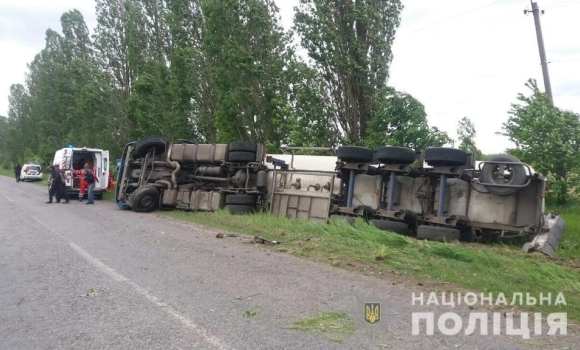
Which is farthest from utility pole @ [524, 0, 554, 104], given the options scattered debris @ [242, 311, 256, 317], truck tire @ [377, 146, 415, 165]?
scattered debris @ [242, 311, 256, 317]

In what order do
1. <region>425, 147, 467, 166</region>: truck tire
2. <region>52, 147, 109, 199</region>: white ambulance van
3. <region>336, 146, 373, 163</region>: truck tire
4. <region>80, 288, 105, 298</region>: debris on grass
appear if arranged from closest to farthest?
<region>80, 288, 105, 298</region>: debris on grass
<region>425, 147, 467, 166</region>: truck tire
<region>336, 146, 373, 163</region>: truck tire
<region>52, 147, 109, 199</region>: white ambulance van

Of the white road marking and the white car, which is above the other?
the white car

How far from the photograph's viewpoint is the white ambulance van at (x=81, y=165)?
21.0m

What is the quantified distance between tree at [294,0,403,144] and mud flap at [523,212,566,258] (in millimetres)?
8331

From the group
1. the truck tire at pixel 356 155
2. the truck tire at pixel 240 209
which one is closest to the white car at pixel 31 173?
the truck tire at pixel 240 209

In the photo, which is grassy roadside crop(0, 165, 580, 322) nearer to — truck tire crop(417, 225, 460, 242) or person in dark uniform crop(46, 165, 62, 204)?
truck tire crop(417, 225, 460, 242)

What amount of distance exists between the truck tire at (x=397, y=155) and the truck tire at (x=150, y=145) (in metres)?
8.78

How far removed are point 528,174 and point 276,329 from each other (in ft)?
21.7

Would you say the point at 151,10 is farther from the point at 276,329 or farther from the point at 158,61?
the point at 276,329

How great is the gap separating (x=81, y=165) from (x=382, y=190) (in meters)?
15.6

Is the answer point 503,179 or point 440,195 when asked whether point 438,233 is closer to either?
point 440,195

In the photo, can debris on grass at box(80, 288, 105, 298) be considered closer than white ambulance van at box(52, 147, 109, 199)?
Yes

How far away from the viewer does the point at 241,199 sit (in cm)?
1385

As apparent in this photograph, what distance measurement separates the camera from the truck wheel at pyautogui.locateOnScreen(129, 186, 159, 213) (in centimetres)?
1566
